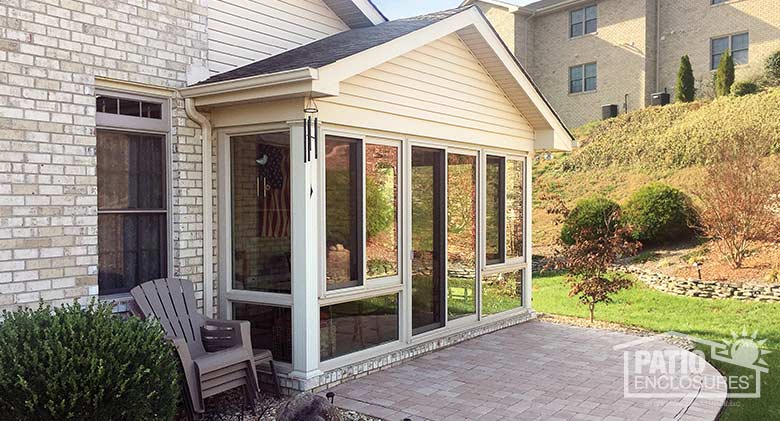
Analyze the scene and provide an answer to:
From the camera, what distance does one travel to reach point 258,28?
22.0ft

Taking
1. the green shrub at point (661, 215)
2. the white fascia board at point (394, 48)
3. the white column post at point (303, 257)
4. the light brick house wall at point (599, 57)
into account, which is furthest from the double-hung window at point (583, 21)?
the white column post at point (303, 257)

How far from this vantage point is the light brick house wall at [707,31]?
68.6 feet

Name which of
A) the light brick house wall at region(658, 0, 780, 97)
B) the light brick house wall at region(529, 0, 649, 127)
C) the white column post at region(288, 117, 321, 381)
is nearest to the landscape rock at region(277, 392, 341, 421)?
the white column post at region(288, 117, 321, 381)

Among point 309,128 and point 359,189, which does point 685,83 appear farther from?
point 309,128

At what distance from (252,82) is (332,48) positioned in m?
1.20

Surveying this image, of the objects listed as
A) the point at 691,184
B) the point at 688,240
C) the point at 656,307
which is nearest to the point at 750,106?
the point at 691,184

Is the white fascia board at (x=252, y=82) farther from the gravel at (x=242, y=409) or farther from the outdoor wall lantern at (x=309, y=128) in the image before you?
the gravel at (x=242, y=409)

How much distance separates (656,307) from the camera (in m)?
10.8

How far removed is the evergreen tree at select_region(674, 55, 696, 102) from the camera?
21.4 meters

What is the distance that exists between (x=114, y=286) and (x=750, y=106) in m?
17.4

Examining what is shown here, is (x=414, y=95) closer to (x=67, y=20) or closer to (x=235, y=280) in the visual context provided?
(x=235, y=280)

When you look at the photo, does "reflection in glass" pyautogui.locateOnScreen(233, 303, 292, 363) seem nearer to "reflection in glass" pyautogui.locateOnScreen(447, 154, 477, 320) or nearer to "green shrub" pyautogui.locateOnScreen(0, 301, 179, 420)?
"green shrub" pyautogui.locateOnScreen(0, 301, 179, 420)

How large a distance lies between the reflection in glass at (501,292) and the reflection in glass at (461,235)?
0.28 m

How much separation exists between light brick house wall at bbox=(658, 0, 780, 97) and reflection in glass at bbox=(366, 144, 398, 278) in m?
19.1
